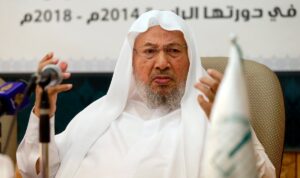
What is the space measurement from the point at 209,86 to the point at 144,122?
3.36ft

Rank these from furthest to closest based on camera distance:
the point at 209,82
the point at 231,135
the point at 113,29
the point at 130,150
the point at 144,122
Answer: the point at 113,29, the point at 144,122, the point at 130,150, the point at 209,82, the point at 231,135

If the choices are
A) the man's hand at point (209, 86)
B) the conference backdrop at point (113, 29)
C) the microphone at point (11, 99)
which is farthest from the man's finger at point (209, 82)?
the conference backdrop at point (113, 29)

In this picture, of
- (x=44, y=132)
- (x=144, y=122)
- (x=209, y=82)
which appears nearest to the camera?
(x=44, y=132)

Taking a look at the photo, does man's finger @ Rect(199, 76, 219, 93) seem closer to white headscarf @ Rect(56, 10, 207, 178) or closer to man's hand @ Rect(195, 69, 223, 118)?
man's hand @ Rect(195, 69, 223, 118)

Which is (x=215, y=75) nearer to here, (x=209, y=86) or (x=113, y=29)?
(x=209, y=86)

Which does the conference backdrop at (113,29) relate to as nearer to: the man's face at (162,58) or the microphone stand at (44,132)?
the man's face at (162,58)

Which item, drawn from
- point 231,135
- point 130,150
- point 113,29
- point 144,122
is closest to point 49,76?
point 231,135

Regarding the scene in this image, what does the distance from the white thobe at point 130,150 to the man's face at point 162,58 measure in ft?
0.47

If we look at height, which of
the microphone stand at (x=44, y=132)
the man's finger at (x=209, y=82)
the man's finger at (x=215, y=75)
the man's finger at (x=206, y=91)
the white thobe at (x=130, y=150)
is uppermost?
the man's finger at (x=215, y=75)

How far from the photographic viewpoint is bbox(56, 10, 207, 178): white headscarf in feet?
7.79

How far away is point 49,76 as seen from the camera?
A: 146 cm

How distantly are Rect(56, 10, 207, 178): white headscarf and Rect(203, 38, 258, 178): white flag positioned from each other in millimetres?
1232

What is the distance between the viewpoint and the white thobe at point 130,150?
231 centimetres

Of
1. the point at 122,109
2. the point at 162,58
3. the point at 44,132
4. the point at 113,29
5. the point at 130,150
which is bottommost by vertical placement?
the point at 130,150
